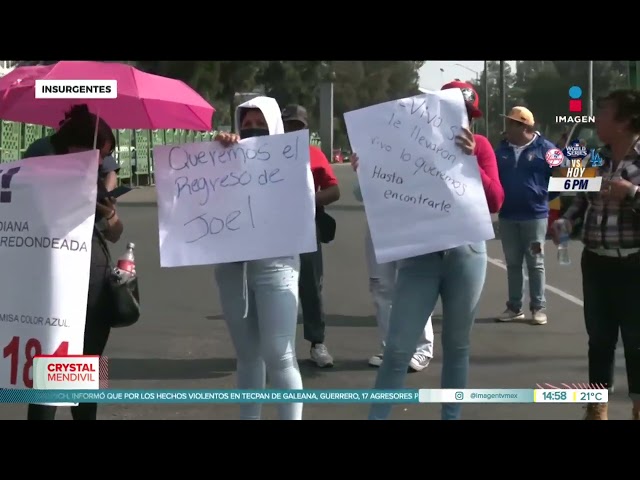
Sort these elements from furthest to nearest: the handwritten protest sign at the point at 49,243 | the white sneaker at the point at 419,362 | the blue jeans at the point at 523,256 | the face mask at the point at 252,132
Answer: the blue jeans at the point at 523,256
the white sneaker at the point at 419,362
the face mask at the point at 252,132
the handwritten protest sign at the point at 49,243

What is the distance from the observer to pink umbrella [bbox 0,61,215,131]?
14.6 ft

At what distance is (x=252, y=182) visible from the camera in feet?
14.7

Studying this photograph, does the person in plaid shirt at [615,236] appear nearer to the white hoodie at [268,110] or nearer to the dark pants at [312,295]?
the white hoodie at [268,110]

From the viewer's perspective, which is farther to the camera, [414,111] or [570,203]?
[570,203]

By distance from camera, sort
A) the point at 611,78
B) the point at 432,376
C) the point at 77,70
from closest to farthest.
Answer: the point at 77,70, the point at 611,78, the point at 432,376

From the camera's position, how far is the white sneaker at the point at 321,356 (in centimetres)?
648

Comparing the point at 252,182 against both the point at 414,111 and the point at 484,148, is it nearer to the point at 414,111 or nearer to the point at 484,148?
the point at 414,111

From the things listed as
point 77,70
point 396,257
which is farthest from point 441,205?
point 77,70

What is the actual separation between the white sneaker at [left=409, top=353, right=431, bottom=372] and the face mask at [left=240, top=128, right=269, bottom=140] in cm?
234

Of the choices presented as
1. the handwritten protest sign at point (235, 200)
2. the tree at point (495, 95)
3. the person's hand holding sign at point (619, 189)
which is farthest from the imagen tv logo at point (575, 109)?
the handwritten protest sign at point (235, 200)

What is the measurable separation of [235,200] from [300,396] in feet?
3.13

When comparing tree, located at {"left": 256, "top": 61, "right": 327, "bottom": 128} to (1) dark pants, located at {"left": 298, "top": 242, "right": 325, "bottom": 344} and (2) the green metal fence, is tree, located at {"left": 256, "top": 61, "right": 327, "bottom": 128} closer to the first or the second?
(1) dark pants, located at {"left": 298, "top": 242, "right": 325, "bottom": 344}

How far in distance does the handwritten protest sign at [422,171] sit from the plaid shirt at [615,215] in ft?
1.93
